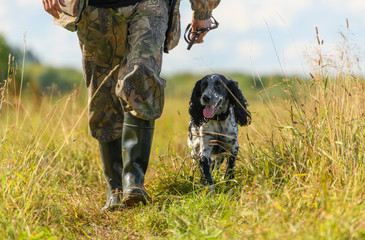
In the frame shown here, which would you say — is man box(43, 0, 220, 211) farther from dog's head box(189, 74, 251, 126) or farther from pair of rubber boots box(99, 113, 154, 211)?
dog's head box(189, 74, 251, 126)

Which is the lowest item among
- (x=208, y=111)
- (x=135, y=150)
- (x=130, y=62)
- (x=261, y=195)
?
(x=261, y=195)

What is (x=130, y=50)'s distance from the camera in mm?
3521

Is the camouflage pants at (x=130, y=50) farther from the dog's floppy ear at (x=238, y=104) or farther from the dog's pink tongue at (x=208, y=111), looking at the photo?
the dog's floppy ear at (x=238, y=104)

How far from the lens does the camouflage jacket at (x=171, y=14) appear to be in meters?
3.46

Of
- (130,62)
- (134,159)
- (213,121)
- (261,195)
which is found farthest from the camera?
(213,121)

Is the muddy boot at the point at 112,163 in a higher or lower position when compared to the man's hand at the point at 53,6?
lower

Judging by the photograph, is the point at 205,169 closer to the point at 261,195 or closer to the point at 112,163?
the point at 112,163

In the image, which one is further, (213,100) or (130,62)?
(213,100)

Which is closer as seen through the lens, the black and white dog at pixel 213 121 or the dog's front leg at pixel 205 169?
the dog's front leg at pixel 205 169

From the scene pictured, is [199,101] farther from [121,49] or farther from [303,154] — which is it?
[303,154]

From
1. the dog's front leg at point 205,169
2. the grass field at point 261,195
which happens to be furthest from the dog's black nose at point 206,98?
the grass field at point 261,195

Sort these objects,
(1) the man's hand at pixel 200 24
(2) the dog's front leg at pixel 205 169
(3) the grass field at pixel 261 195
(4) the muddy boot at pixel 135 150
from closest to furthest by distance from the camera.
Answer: (3) the grass field at pixel 261 195, (4) the muddy boot at pixel 135 150, (2) the dog's front leg at pixel 205 169, (1) the man's hand at pixel 200 24

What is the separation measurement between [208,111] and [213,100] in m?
0.11

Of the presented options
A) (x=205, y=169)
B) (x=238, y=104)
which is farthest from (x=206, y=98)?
(x=205, y=169)
